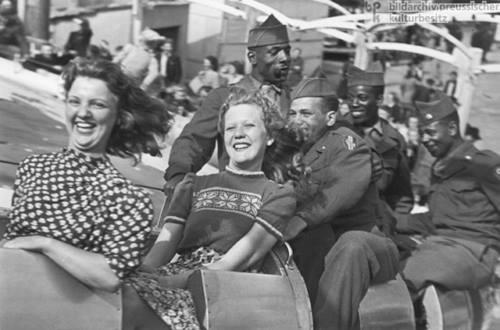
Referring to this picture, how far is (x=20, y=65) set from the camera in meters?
7.05

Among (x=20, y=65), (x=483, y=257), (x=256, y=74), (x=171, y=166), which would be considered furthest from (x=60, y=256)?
(x=20, y=65)

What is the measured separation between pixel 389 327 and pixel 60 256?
73.5 inches

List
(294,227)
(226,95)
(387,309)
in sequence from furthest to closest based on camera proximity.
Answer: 1. (226,95)
2. (387,309)
3. (294,227)

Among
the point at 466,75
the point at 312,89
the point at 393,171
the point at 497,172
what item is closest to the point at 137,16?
the point at 466,75

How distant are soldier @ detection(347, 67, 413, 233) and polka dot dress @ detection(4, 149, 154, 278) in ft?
9.00

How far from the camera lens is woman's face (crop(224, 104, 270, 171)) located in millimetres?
3545

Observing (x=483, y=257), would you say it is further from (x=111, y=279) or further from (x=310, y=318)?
(x=111, y=279)

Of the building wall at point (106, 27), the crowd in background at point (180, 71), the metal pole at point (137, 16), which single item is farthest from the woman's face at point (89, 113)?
the building wall at point (106, 27)

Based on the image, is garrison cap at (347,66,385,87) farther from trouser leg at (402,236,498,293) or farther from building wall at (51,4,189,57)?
building wall at (51,4,189,57)

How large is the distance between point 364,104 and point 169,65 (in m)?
5.71

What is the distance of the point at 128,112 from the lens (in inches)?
122

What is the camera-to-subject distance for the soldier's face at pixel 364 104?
5488mm

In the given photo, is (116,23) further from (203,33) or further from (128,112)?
(128,112)

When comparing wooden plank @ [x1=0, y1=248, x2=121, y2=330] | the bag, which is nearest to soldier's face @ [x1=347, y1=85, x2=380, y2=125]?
the bag
